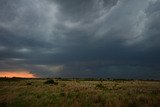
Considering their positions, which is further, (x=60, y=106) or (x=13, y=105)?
(x=13, y=105)

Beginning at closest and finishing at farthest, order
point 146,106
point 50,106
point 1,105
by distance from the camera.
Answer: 1. point 146,106
2. point 50,106
3. point 1,105

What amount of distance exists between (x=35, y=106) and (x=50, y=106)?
78.8 inches

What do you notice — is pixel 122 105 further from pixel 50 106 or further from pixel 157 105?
pixel 50 106

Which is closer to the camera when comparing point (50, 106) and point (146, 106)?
point (146, 106)

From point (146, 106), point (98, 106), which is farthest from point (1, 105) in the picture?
point (146, 106)

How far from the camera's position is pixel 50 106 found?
53.5 feet

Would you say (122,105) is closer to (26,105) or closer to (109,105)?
(109,105)

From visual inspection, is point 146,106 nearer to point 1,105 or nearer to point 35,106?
point 35,106

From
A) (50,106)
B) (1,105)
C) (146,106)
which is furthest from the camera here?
(1,105)

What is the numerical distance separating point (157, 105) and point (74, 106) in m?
5.89

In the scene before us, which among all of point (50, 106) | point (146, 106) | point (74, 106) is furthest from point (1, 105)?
point (146, 106)

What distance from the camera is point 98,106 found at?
1661 cm

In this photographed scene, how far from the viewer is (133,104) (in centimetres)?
1692

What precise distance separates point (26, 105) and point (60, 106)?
3579 millimetres
